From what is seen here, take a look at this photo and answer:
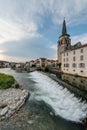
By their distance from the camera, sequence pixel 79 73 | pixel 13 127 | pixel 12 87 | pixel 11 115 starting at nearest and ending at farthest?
pixel 13 127 < pixel 11 115 < pixel 12 87 < pixel 79 73

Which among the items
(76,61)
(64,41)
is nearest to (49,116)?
(76,61)

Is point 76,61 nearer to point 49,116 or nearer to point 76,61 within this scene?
point 76,61

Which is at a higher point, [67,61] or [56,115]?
[67,61]

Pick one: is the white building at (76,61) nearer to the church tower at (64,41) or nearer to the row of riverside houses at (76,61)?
the row of riverside houses at (76,61)

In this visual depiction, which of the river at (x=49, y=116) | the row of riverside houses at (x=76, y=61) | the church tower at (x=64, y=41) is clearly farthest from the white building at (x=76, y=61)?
the river at (x=49, y=116)

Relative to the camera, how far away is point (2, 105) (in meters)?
10.0

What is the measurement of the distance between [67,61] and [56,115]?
30.7 m

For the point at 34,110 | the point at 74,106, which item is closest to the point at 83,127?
the point at 74,106

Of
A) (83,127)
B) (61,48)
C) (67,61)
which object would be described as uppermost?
(61,48)

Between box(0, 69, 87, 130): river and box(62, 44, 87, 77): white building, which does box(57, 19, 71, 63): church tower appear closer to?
box(62, 44, 87, 77): white building

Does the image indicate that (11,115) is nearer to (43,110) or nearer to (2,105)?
(2,105)

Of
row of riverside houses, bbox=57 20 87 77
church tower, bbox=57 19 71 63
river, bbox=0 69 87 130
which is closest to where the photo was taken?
river, bbox=0 69 87 130

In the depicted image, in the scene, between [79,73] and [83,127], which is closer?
[83,127]

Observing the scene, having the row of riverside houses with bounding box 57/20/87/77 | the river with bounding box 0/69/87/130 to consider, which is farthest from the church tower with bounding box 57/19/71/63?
the river with bounding box 0/69/87/130
